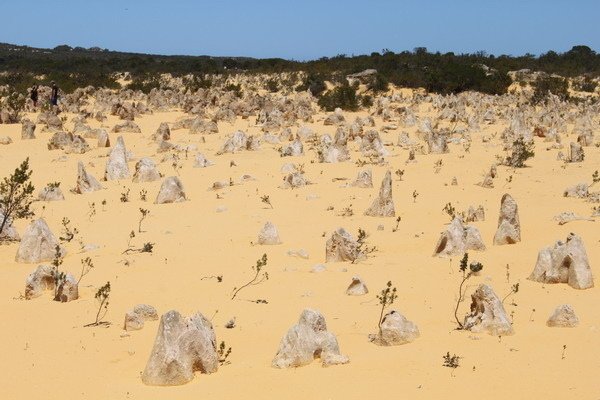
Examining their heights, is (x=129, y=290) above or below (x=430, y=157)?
below

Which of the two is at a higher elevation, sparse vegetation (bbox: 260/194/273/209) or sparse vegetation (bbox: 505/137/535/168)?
sparse vegetation (bbox: 505/137/535/168)

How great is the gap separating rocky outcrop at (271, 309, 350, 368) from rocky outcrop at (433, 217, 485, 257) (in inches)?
125

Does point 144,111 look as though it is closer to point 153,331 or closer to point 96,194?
point 96,194

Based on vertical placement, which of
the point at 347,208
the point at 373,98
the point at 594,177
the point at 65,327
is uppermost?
the point at 373,98

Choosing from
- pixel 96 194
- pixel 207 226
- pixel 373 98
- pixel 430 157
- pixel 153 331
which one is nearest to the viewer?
pixel 153 331

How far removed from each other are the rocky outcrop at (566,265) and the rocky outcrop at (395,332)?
2112mm

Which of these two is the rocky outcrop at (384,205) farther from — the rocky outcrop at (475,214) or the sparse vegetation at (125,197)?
the sparse vegetation at (125,197)

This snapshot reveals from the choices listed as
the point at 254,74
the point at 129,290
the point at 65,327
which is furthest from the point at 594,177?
the point at 254,74

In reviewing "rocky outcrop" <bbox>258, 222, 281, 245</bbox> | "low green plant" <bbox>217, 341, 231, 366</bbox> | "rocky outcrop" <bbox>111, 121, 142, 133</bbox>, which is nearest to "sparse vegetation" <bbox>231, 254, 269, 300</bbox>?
"rocky outcrop" <bbox>258, 222, 281, 245</bbox>

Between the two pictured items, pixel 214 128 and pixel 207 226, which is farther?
pixel 214 128

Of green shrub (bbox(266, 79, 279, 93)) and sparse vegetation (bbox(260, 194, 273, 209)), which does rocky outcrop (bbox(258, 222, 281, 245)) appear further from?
green shrub (bbox(266, 79, 279, 93))

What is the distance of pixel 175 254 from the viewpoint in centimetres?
807

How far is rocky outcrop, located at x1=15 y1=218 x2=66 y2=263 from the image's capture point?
7719 mm

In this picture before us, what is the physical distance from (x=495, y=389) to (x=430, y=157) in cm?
1083
